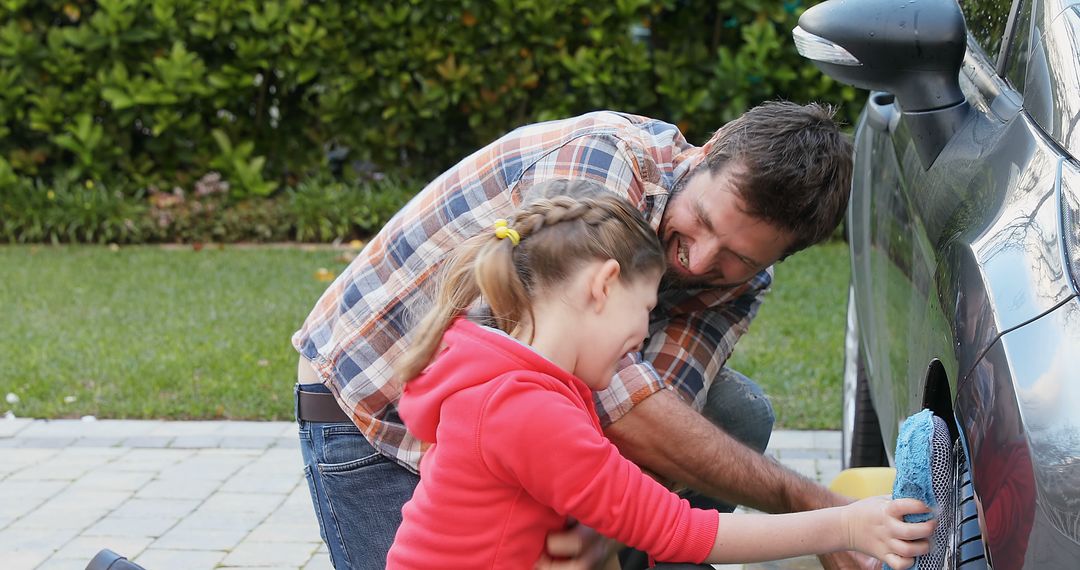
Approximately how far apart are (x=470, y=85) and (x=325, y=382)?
20.9 ft

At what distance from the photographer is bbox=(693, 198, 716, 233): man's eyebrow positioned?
2445 mm

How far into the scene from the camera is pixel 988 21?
266cm

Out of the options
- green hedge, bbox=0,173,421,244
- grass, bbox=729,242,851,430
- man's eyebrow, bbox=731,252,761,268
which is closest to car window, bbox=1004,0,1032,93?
man's eyebrow, bbox=731,252,761,268

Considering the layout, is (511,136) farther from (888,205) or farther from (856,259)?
(856,259)

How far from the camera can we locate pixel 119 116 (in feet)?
29.4


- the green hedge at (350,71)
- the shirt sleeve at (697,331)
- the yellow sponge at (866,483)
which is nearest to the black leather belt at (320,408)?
the shirt sleeve at (697,331)

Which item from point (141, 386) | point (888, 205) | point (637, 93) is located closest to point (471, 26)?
point (637, 93)

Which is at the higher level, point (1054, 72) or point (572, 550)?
point (1054, 72)

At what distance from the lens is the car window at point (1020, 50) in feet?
7.23

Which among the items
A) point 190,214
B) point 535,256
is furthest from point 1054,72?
point 190,214

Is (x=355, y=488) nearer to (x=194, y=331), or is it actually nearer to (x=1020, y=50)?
(x=1020, y=50)

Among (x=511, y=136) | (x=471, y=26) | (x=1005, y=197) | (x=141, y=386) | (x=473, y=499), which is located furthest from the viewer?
(x=471, y=26)

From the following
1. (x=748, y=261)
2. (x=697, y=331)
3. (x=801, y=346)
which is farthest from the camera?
(x=801, y=346)

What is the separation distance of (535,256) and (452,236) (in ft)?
1.67
